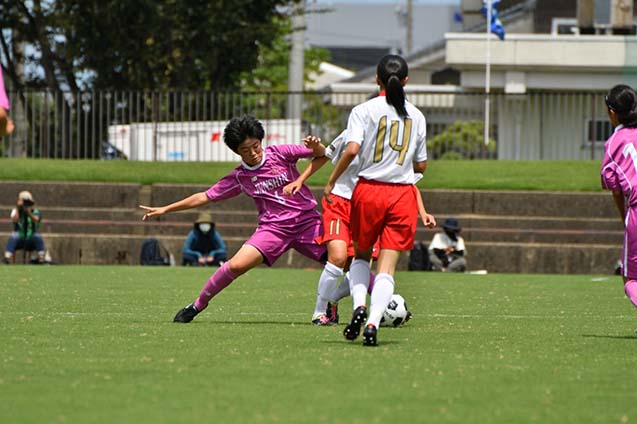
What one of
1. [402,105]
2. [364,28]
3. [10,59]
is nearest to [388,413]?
[402,105]

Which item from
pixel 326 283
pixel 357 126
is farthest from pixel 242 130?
pixel 357 126

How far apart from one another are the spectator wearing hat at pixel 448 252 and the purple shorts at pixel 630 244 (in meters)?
14.6

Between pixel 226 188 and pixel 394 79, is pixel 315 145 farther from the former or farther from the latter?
pixel 394 79

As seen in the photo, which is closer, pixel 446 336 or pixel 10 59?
pixel 446 336

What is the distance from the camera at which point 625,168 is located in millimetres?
10117

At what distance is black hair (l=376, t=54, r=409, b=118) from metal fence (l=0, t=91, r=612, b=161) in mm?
21338

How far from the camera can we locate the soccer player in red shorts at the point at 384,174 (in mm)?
9375

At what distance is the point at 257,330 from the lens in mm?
10695

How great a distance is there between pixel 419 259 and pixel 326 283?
46.5 feet

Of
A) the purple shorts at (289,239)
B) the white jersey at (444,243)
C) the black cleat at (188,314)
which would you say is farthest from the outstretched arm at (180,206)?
the white jersey at (444,243)

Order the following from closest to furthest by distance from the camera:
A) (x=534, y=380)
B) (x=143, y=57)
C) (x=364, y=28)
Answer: (x=534, y=380) → (x=143, y=57) → (x=364, y=28)

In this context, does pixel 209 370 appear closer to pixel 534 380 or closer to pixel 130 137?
pixel 534 380

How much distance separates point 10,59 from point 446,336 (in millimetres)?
30026

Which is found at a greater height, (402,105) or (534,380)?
(402,105)
